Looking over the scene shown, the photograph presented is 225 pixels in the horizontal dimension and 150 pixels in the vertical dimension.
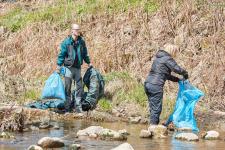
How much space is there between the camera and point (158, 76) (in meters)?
11.7

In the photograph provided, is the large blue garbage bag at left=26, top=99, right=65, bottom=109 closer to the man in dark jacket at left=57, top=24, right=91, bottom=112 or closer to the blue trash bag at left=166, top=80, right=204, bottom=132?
the man in dark jacket at left=57, top=24, right=91, bottom=112

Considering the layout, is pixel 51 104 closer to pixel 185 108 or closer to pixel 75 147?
pixel 185 108

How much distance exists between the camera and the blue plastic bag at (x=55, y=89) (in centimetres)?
1396

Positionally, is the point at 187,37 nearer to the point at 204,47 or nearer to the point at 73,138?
the point at 204,47

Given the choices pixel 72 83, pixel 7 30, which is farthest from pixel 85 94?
pixel 7 30

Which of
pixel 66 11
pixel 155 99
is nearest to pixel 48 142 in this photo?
pixel 155 99

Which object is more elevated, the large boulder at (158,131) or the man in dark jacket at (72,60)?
the man in dark jacket at (72,60)

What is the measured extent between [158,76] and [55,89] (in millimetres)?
3202

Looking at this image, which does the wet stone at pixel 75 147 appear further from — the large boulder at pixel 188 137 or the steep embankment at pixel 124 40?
the steep embankment at pixel 124 40

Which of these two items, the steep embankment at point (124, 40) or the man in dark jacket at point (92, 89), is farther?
the steep embankment at point (124, 40)

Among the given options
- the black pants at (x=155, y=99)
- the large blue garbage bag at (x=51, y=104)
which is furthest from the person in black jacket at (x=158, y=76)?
the large blue garbage bag at (x=51, y=104)

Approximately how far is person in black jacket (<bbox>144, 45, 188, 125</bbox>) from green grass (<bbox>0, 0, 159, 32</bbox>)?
777 cm

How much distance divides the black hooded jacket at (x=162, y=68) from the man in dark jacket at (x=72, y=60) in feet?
8.68

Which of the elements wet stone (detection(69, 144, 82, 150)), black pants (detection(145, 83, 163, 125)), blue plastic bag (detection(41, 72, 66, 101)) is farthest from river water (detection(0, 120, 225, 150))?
blue plastic bag (detection(41, 72, 66, 101))
